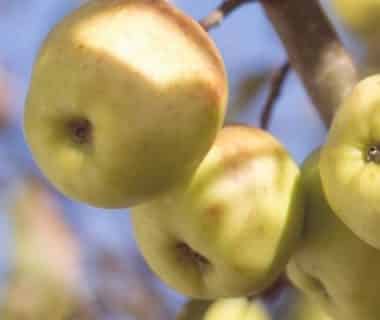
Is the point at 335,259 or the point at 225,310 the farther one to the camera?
the point at 225,310

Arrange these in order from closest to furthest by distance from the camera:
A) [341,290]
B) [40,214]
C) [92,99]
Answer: [92,99] → [341,290] → [40,214]

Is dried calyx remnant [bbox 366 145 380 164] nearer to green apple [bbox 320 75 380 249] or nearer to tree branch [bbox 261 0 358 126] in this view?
green apple [bbox 320 75 380 249]

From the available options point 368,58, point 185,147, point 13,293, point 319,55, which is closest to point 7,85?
point 13,293

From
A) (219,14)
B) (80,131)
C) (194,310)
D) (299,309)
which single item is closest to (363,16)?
(299,309)

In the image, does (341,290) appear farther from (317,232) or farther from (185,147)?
(185,147)

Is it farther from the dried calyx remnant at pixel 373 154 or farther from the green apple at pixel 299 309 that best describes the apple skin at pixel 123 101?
the green apple at pixel 299 309

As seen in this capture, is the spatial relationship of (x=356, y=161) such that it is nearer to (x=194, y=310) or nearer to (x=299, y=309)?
(x=194, y=310)

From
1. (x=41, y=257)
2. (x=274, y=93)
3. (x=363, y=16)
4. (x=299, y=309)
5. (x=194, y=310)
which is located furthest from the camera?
(x=41, y=257)

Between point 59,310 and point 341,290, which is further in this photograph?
point 59,310
